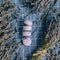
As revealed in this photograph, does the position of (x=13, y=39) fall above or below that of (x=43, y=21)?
below

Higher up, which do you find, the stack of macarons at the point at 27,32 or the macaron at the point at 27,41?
the stack of macarons at the point at 27,32

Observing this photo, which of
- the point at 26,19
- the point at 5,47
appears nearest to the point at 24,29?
the point at 26,19

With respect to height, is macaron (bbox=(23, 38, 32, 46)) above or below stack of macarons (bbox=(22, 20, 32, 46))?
below

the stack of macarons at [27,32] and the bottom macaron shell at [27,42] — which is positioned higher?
the stack of macarons at [27,32]

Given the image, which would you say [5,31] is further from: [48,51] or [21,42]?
[48,51]

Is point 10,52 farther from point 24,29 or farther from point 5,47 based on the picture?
point 24,29

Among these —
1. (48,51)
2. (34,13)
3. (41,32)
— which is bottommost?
(48,51)
